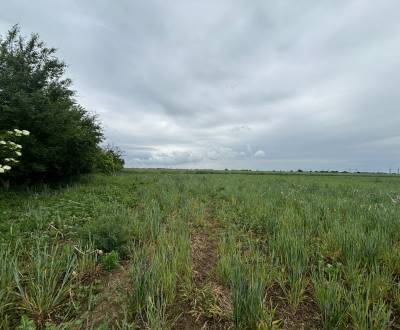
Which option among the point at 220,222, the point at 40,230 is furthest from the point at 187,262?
the point at 40,230

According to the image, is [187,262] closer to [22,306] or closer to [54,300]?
[54,300]

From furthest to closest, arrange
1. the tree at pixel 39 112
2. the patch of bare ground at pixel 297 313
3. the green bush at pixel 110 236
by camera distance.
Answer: the tree at pixel 39 112 → the green bush at pixel 110 236 → the patch of bare ground at pixel 297 313

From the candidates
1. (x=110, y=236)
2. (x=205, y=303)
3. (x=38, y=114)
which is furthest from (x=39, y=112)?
(x=205, y=303)

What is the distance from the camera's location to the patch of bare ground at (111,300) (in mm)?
2266

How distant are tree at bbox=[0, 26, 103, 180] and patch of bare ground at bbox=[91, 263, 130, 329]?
757 cm

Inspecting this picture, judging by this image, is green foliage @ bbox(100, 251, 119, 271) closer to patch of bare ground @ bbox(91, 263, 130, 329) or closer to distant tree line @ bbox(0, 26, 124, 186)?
patch of bare ground @ bbox(91, 263, 130, 329)

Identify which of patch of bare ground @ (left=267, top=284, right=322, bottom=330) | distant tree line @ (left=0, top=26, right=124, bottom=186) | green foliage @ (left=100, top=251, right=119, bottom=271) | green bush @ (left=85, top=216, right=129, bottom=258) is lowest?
patch of bare ground @ (left=267, top=284, right=322, bottom=330)

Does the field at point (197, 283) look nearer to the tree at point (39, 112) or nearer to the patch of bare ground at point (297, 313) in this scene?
the patch of bare ground at point (297, 313)

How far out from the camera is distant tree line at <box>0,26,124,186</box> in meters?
8.08

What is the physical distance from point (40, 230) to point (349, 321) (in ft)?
16.0

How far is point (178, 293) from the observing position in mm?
2674

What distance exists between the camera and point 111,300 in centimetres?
252

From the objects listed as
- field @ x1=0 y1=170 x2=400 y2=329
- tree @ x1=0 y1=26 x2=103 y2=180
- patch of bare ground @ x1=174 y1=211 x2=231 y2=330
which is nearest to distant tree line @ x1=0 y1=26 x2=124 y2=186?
tree @ x1=0 y1=26 x2=103 y2=180

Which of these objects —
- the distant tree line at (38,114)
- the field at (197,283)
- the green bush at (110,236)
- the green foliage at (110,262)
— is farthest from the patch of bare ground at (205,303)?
the distant tree line at (38,114)
